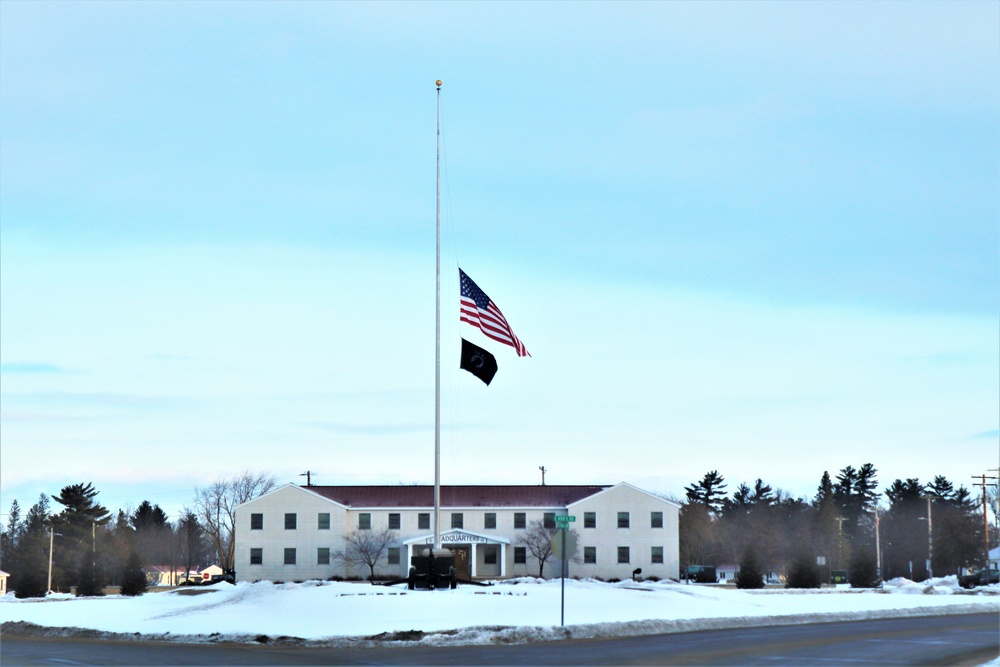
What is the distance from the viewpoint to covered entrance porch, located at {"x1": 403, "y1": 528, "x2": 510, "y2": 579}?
3007 inches

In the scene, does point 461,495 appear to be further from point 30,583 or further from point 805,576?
point 30,583

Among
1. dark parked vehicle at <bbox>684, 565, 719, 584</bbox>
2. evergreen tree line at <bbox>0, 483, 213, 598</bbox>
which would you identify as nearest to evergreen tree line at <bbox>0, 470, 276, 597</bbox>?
evergreen tree line at <bbox>0, 483, 213, 598</bbox>

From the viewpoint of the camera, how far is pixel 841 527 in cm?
12650

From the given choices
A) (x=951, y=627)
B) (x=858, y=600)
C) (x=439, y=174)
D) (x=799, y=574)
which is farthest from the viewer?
(x=799, y=574)

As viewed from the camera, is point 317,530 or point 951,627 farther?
point 317,530

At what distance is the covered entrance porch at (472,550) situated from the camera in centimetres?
7638

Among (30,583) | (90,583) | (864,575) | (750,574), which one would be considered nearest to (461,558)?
(750,574)

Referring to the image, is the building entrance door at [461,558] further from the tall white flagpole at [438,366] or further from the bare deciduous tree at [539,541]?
the tall white flagpole at [438,366]

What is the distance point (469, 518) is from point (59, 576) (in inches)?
1686

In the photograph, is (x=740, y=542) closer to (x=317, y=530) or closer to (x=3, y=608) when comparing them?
(x=317, y=530)

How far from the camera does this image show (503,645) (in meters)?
24.4

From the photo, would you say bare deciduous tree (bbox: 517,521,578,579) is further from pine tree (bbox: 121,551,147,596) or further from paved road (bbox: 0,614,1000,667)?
paved road (bbox: 0,614,1000,667)

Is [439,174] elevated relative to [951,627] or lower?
elevated

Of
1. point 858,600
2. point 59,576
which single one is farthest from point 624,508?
point 59,576
